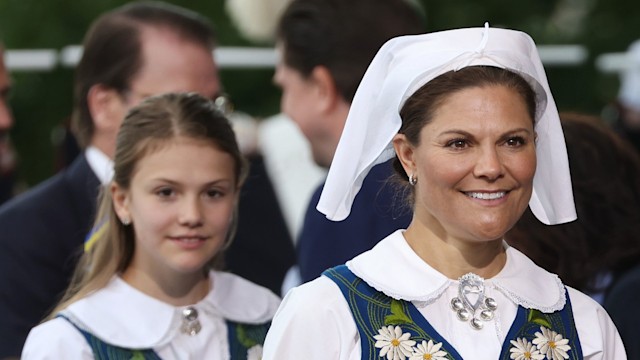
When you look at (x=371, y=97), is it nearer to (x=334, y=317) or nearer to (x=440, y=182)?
(x=440, y=182)

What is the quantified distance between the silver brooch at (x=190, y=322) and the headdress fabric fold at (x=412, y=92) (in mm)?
756

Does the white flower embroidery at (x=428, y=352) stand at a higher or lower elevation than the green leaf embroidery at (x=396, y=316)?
lower

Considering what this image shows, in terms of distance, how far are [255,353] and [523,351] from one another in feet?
3.21

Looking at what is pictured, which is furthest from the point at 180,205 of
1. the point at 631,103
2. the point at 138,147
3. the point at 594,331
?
the point at 631,103

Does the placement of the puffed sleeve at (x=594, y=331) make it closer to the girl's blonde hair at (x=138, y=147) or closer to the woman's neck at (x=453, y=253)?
the woman's neck at (x=453, y=253)

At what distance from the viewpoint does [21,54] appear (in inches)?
349

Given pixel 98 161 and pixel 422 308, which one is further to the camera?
pixel 98 161

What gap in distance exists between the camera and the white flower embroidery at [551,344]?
11.9 feet

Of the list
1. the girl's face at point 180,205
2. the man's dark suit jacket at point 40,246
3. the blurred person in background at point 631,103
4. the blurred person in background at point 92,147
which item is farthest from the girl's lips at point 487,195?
the blurred person in background at point 631,103

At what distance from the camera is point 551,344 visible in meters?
3.64

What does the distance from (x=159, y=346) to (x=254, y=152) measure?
13.1 feet

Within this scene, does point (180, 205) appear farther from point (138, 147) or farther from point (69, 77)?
point (69, 77)

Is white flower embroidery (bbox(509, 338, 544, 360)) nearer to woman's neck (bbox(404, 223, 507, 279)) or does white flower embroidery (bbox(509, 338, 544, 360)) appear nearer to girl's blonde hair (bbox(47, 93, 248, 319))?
woman's neck (bbox(404, 223, 507, 279))

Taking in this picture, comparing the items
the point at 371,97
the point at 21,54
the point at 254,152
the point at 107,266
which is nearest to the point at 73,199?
the point at 107,266
